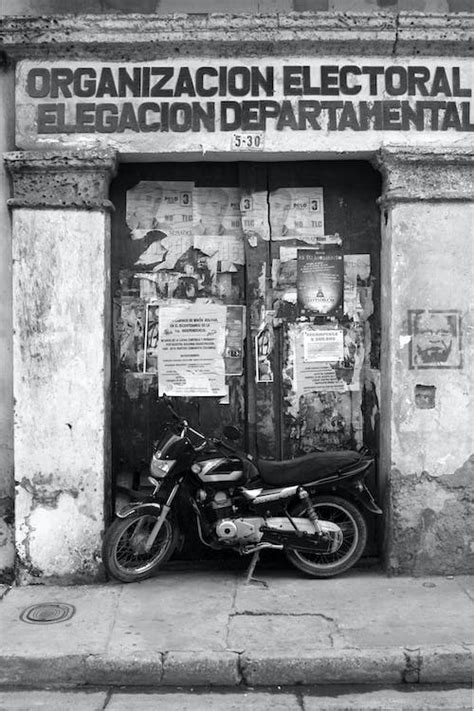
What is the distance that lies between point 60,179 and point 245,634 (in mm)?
3480

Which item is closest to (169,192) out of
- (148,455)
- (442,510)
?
(148,455)

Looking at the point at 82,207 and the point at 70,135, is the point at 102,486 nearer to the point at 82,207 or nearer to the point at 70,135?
the point at 82,207

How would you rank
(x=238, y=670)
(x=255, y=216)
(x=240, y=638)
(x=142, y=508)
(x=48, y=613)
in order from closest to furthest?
1. (x=238, y=670)
2. (x=240, y=638)
3. (x=48, y=613)
4. (x=142, y=508)
5. (x=255, y=216)

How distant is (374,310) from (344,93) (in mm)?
1694

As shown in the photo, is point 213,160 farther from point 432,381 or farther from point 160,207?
point 432,381

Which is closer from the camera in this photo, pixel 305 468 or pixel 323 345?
pixel 305 468

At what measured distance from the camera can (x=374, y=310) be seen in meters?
6.20

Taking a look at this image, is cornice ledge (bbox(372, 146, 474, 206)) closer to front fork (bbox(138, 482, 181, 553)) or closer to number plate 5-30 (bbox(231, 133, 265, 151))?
number plate 5-30 (bbox(231, 133, 265, 151))

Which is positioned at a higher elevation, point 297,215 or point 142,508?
point 297,215

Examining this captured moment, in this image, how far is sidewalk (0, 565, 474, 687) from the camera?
4.38 metres

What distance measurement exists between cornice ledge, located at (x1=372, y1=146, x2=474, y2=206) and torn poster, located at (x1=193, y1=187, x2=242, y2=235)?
1.20 metres

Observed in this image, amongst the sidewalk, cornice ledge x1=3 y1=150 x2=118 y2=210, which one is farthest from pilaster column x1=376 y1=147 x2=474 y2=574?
cornice ledge x1=3 y1=150 x2=118 y2=210

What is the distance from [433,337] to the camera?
5.80 m

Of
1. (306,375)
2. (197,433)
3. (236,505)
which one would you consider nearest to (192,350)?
(197,433)
